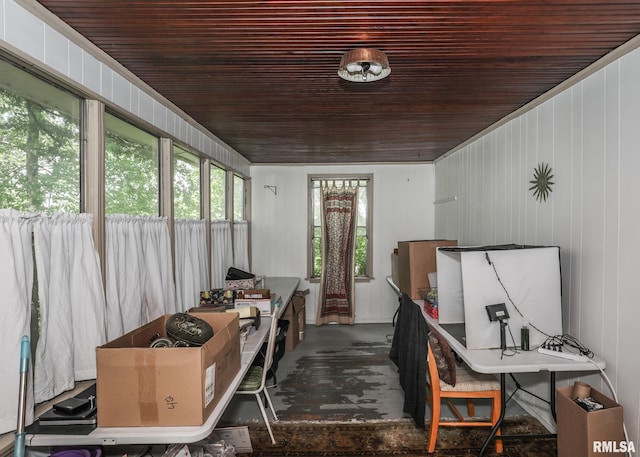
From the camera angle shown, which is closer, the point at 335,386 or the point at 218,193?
the point at 335,386

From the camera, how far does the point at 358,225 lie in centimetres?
605

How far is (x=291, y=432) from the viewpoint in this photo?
9.56 feet

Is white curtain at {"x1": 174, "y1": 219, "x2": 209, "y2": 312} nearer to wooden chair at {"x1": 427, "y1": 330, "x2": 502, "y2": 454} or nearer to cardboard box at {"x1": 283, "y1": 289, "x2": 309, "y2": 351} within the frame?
cardboard box at {"x1": 283, "y1": 289, "x2": 309, "y2": 351}

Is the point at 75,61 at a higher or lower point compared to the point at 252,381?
higher

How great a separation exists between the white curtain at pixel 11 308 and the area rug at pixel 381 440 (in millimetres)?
1603

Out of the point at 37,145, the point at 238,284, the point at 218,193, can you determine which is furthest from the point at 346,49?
the point at 218,193

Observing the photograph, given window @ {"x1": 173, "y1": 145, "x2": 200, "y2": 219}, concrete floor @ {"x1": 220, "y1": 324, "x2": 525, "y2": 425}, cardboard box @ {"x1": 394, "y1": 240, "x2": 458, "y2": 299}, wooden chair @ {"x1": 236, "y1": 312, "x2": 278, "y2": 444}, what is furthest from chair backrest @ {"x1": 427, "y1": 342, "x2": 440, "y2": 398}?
window @ {"x1": 173, "y1": 145, "x2": 200, "y2": 219}

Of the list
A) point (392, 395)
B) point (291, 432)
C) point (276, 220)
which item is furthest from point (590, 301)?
point (276, 220)

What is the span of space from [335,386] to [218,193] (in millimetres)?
2501

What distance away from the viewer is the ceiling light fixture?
2041 millimetres

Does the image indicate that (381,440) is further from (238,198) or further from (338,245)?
(238,198)

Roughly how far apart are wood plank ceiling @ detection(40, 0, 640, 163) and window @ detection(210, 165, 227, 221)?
1.00 metres

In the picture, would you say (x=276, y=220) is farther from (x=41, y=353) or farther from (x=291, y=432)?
(x=41, y=353)

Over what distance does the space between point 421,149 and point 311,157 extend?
1487mm
